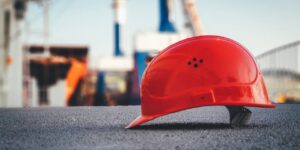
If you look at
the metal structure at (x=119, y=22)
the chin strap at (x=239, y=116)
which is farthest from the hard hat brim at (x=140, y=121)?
the metal structure at (x=119, y=22)

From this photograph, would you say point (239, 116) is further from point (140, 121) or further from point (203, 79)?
point (140, 121)

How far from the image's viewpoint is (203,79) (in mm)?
2938

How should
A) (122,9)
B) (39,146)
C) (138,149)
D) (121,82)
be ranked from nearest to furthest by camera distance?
(138,149)
(39,146)
(121,82)
(122,9)

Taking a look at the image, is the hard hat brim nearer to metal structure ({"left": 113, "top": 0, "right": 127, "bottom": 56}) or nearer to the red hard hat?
the red hard hat

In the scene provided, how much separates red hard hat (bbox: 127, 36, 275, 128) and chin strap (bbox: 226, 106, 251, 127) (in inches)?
6.2

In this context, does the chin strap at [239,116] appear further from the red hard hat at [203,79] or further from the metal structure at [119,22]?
the metal structure at [119,22]

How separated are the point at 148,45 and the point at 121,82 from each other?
542cm

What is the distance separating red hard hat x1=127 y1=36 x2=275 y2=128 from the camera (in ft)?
9.58

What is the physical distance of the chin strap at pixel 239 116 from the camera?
3051 millimetres

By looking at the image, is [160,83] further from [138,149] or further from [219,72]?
[138,149]

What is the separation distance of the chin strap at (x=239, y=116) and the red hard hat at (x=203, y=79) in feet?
0.51

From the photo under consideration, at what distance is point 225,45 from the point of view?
3066mm

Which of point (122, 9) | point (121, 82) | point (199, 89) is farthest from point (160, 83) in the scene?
point (122, 9)

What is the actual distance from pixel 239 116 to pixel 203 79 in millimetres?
388
